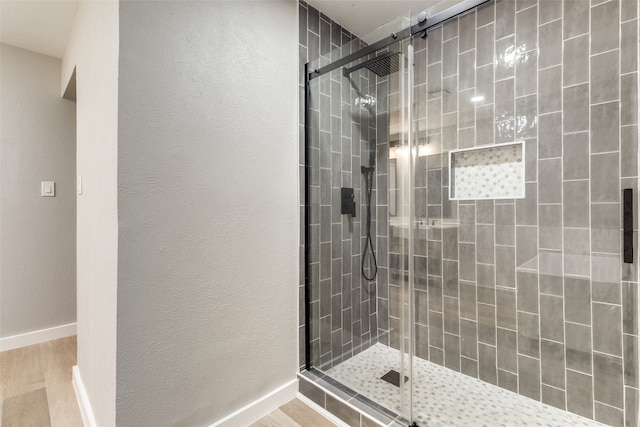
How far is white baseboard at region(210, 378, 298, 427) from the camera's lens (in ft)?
5.06

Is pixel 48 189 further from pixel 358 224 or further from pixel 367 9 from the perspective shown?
pixel 367 9

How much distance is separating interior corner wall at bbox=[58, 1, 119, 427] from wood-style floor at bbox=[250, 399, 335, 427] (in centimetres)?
77

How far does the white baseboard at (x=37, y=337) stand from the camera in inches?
95.3

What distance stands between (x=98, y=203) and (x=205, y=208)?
1.57ft

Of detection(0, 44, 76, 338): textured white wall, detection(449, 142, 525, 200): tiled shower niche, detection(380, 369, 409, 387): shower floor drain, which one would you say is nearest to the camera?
detection(380, 369, 409, 387): shower floor drain

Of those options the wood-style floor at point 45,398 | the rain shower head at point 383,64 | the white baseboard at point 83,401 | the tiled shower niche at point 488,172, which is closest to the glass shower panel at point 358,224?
the rain shower head at point 383,64

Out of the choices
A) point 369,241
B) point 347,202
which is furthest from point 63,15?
point 369,241

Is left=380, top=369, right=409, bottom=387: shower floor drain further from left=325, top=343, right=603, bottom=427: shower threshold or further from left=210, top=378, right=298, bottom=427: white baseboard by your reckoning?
left=210, top=378, right=298, bottom=427: white baseboard

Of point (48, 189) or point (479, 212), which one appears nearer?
point (479, 212)

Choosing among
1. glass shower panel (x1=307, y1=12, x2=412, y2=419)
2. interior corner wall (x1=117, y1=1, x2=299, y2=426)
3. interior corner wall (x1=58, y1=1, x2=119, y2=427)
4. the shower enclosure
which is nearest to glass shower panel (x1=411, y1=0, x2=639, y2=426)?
the shower enclosure

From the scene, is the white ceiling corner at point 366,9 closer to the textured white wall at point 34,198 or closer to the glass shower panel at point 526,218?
the glass shower panel at point 526,218

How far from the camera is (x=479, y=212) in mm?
2004

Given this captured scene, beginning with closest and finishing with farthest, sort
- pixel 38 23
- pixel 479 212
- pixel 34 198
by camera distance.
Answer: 1. pixel 479 212
2. pixel 38 23
3. pixel 34 198

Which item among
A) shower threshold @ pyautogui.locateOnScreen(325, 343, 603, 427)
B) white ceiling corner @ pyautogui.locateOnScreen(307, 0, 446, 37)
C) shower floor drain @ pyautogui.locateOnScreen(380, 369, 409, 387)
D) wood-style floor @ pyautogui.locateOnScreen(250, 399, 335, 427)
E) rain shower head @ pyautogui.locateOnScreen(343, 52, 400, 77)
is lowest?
wood-style floor @ pyautogui.locateOnScreen(250, 399, 335, 427)
